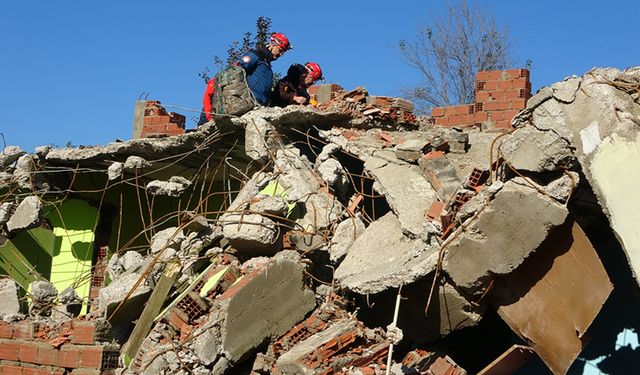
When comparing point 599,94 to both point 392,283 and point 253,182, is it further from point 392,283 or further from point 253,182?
point 253,182

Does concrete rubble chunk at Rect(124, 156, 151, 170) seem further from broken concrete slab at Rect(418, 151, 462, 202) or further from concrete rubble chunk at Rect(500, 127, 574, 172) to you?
concrete rubble chunk at Rect(500, 127, 574, 172)

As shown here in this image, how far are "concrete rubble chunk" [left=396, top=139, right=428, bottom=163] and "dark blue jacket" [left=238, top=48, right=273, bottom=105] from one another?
6.47 feet

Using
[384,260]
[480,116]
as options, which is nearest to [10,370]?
[384,260]

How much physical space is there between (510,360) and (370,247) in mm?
1438

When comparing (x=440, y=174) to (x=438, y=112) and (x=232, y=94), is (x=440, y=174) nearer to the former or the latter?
(x=438, y=112)

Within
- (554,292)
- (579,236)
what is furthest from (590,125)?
(554,292)

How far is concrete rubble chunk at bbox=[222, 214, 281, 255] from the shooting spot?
754 centimetres

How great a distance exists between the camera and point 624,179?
19.6 ft

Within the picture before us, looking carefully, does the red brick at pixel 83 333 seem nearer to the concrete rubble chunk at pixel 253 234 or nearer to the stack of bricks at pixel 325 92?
the concrete rubble chunk at pixel 253 234

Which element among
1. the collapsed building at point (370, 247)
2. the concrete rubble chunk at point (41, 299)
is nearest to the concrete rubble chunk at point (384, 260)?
the collapsed building at point (370, 247)

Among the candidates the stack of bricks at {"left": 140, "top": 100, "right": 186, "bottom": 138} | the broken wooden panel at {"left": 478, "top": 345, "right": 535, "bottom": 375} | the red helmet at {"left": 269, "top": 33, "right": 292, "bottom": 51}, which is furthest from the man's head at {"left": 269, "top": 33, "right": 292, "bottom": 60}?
the broken wooden panel at {"left": 478, "top": 345, "right": 535, "bottom": 375}

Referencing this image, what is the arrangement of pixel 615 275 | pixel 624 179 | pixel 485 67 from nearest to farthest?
pixel 624 179 < pixel 615 275 < pixel 485 67

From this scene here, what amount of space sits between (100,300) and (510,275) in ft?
11.5

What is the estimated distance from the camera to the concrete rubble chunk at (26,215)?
Result: 31.6ft
